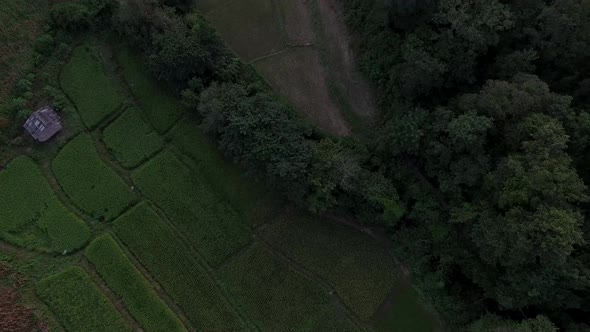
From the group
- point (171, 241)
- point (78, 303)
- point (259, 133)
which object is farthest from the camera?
point (171, 241)

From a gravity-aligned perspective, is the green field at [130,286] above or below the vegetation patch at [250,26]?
below

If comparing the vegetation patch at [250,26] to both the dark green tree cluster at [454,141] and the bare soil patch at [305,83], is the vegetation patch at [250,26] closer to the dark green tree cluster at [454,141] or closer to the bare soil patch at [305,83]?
the bare soil patch at [305,83]

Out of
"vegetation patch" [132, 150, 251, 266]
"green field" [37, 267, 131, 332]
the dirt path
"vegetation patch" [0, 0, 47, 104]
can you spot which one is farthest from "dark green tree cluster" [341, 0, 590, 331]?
"vegetation patch" [0, 0, 47, 104]

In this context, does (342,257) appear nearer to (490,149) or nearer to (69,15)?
(490,149)

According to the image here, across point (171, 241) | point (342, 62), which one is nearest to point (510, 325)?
point (342, 62)

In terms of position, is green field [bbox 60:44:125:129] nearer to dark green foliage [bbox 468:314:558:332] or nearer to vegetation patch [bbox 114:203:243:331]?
vegetation patch [bbox 114:203:243:331]

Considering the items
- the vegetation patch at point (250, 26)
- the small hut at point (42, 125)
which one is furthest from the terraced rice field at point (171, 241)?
the vegetation patch at point (250, 26)
